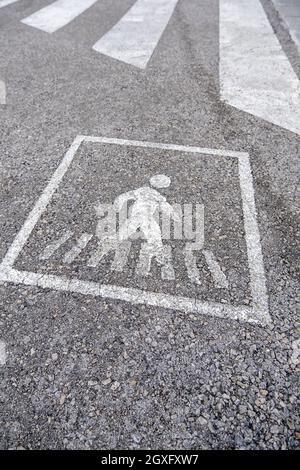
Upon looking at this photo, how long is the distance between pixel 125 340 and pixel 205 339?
63 cm

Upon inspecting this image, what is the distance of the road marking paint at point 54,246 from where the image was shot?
3.58m

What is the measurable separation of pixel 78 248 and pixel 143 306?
903 millimetres

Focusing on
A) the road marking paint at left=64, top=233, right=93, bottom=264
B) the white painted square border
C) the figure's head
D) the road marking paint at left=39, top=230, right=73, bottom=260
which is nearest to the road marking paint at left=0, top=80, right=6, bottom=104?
the white painted square border

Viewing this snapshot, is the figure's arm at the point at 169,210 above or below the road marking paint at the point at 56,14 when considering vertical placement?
below

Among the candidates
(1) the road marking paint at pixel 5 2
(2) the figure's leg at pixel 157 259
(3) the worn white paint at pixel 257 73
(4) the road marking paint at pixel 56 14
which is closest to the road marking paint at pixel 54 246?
(2) the figure's leg at pixel 157 259

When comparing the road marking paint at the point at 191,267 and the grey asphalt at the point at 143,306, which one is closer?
the grey asphalt at the point at 143,306

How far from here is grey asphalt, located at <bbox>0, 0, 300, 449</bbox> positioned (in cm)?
255

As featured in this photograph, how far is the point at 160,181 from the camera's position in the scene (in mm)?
4445

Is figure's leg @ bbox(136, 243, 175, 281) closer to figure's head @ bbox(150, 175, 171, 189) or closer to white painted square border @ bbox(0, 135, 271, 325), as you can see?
white painted square border @ bbox(0, 135, 271, 325)

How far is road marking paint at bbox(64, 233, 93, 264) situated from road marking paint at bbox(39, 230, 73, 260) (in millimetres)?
126

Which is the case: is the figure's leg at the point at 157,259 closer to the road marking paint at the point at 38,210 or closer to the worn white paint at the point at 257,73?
the road marking paint at the point at 38,210

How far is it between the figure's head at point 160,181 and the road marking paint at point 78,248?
107 cm

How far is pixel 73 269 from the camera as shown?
11.4 ft

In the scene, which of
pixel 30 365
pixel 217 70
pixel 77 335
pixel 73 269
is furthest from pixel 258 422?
pixel 217 70
